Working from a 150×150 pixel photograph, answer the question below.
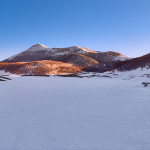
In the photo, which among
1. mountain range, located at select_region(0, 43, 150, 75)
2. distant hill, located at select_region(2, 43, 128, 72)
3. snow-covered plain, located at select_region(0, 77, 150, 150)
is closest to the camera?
snow-covered plain, located at select_region(0, 77, 150, 150)

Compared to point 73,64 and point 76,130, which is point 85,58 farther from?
point 76,130

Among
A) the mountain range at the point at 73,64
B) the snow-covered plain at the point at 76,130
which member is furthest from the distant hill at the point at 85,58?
the snow-covered plain at the point at 76,130

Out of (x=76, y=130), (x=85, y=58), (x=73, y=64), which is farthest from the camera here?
(x=85, y=58)

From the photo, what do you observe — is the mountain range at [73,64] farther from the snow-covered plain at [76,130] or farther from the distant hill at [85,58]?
the snow-covered plain at [76,130]

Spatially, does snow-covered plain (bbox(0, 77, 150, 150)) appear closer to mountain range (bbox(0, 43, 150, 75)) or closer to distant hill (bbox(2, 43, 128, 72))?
mountain range (bbox(0, 43, 150, 75))

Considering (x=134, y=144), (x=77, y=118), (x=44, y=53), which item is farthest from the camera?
(x=44, y=53)

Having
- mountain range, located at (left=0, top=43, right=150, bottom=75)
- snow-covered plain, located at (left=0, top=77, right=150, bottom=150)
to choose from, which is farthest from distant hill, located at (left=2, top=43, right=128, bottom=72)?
snow-covered plain, located at (left=0, top=77, right=150, bottom=150)

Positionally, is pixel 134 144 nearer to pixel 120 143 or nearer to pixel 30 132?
pixel 120 143

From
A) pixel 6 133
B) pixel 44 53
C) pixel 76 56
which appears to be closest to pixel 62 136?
pixel 6 133

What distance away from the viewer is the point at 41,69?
133 feet

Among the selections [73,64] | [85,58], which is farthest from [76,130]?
[85,58]

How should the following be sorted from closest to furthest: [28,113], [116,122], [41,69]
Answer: [116,122] < [28,113] < [41,69]

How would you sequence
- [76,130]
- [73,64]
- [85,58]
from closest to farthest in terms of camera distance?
[76,130]
[73,64]
[85,58]

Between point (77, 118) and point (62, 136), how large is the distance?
1.31m
